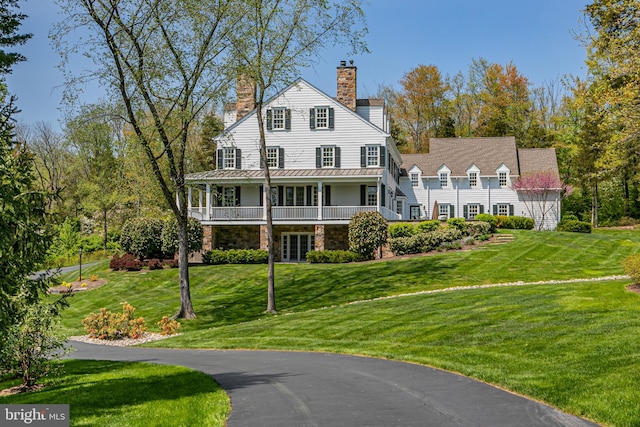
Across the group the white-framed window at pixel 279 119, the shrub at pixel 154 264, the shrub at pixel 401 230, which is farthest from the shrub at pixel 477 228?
the shrub at pixel 154 264

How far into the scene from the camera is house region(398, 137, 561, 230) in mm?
51156

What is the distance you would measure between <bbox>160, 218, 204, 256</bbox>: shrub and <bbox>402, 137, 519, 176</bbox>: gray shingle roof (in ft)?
71.6

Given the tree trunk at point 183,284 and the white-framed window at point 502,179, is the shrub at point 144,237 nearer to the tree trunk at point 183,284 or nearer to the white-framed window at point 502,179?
the tree trunk at point 183,284

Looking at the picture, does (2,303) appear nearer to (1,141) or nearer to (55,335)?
(1,141)

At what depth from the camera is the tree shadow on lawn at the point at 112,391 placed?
990 centimetres

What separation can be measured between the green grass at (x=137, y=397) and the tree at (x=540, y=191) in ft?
133

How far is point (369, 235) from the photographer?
116 feet

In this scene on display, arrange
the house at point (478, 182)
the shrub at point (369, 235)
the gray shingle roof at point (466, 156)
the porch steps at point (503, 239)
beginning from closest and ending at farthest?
the porch steps at point (503, 239)
the shrub at point (369, 235)
the house at point (478, 182)
the gray shingle roof at point (466, 156)

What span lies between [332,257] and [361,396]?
994 inches

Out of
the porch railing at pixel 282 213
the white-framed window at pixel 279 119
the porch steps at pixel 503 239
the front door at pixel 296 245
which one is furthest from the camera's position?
the white-framed window at pixel 279 119

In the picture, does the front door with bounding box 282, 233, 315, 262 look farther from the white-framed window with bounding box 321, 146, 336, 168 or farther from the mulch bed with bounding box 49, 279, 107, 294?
the mulch bed with bounding box 49, 279, 107, 294

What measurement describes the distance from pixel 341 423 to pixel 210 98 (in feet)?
58.2

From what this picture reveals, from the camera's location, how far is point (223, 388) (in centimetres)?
1145

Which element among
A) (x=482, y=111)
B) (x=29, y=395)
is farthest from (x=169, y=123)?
(x=482, y=111)
